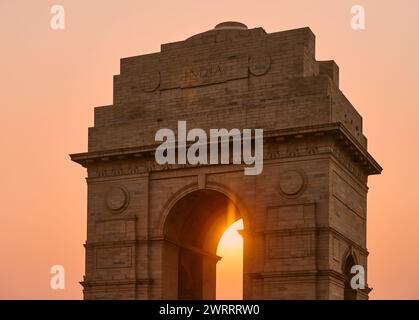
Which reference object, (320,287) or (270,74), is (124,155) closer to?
(270,74)

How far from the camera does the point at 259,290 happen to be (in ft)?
154

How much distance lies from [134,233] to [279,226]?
661 cm

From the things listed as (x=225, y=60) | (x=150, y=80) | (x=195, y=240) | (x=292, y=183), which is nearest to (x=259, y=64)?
(x=225, y=60)

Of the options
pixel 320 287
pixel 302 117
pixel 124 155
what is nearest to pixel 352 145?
pixel 302 117

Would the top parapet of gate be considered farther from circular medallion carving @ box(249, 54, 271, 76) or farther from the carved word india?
the carved word india

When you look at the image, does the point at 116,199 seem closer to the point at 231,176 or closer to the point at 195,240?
the point at 195,240

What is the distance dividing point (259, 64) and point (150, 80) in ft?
17.5

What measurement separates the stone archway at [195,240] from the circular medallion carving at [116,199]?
7.11ft

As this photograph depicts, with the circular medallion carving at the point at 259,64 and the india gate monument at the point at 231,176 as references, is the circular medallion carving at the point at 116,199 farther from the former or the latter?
the circular medallion carving at the point at 259,64

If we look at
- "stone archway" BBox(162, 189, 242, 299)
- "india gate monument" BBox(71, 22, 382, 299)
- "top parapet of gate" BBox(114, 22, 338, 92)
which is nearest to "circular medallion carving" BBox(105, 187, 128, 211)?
"india gate monument" BBox(71, 22, 382, 299)

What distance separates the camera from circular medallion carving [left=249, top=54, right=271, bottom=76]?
48.9 metres

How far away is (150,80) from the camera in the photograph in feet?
169
